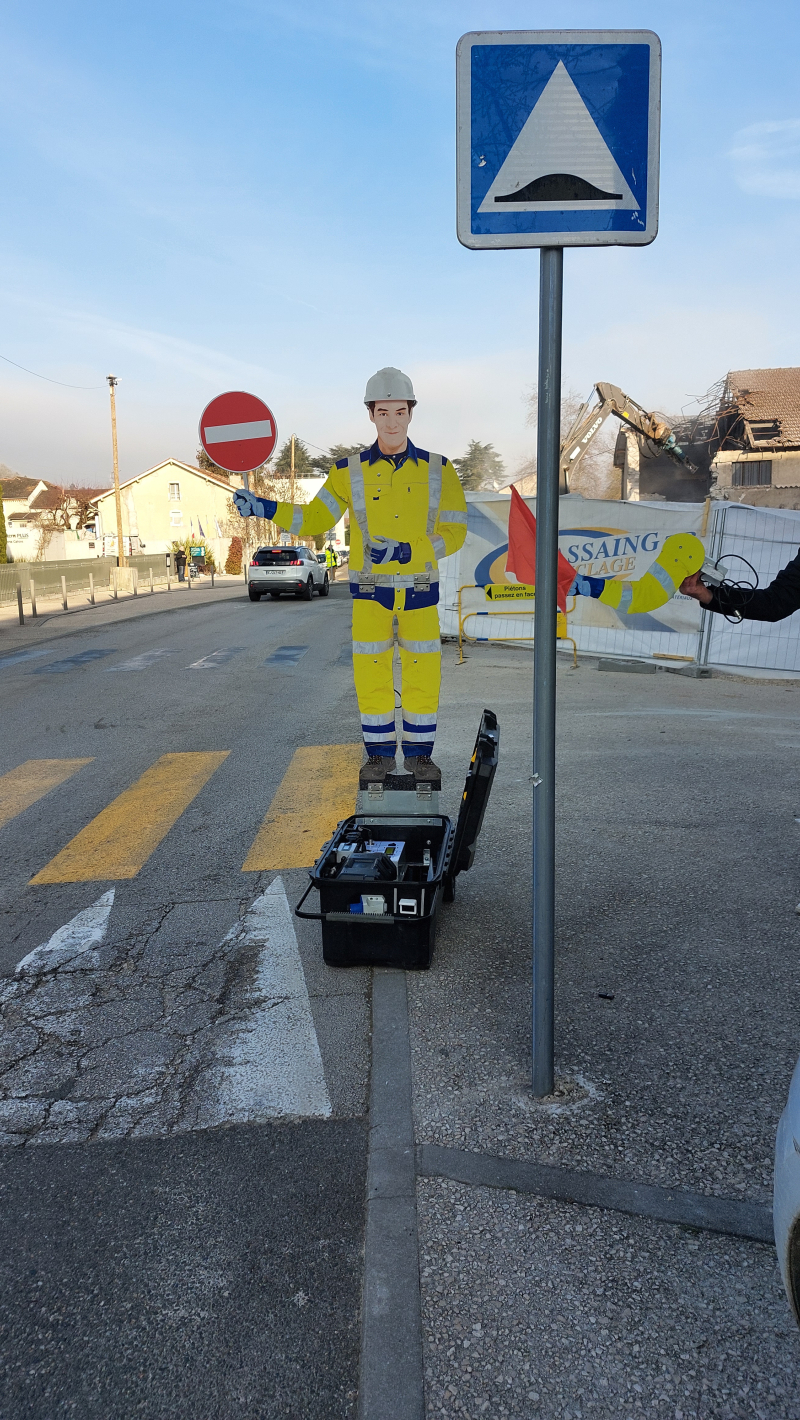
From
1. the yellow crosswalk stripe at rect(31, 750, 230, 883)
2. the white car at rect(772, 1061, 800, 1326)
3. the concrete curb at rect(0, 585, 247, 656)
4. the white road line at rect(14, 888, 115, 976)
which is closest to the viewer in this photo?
the white car at rect(772, 1061, 800, 1326)

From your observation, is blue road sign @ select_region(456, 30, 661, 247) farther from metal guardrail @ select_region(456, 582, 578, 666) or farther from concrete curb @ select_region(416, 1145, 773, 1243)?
metal guardrail @ select_region(456, 582, 578, 666)

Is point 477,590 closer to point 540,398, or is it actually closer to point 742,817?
point 742,817

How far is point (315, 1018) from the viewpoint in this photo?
139 inches

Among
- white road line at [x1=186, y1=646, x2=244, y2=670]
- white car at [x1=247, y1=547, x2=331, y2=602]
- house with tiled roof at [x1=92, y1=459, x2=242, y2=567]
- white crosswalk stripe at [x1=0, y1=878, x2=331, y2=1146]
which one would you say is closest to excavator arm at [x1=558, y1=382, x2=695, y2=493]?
white car at [x1=247, y1=547, x2=331, y2=602]

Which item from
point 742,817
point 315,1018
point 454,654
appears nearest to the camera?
point 315,1018

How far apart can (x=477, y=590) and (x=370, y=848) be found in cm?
1158

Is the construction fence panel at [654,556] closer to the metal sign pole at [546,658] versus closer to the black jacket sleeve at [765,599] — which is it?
the black jacket sleeve at [765,599]

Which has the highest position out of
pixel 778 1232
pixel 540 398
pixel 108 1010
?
pixel 540 398

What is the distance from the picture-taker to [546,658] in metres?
2.70

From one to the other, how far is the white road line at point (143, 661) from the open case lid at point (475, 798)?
9.86m

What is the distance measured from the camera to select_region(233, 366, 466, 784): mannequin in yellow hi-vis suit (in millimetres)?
4703

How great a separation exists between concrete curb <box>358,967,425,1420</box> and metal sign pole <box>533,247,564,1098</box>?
1.54 feet

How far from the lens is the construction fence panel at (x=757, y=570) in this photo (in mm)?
11539

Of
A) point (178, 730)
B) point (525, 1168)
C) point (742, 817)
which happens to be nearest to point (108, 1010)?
point (525, 1168)
